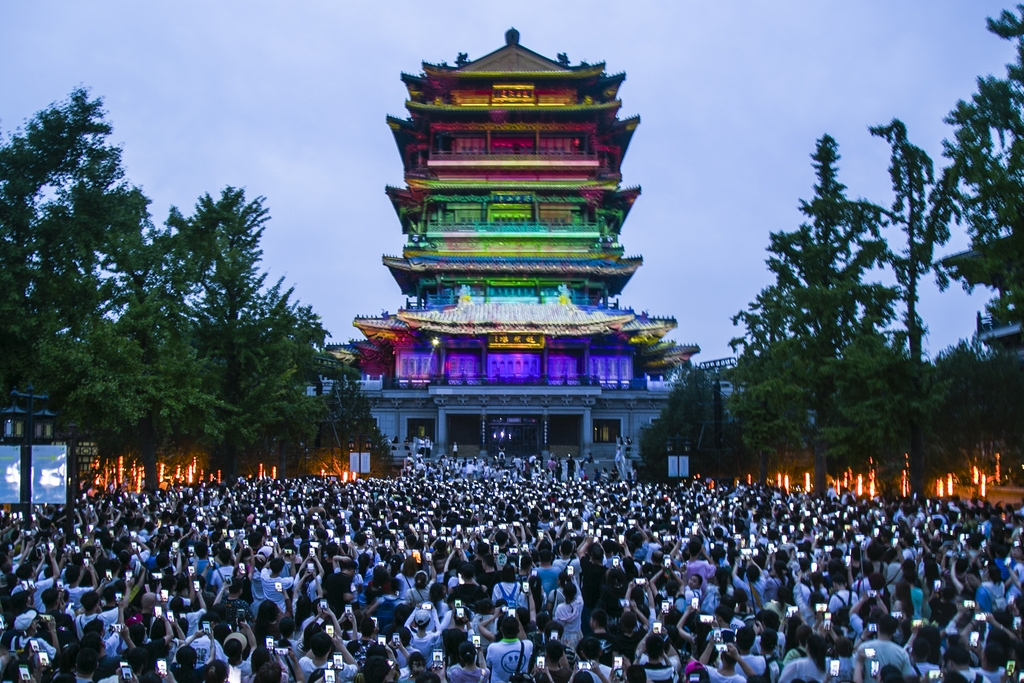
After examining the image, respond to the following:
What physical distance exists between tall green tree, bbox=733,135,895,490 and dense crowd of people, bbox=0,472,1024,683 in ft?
36.3

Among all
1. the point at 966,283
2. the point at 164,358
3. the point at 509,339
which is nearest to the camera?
the point at 966,283

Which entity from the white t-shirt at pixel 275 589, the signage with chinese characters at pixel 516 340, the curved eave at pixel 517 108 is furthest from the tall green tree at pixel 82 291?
the curved eave at pixel 517 108

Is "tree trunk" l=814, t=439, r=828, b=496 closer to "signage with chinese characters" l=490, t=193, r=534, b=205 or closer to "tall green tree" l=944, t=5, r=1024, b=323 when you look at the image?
"tall green tree" l=944, t=5, r=1024, b=323

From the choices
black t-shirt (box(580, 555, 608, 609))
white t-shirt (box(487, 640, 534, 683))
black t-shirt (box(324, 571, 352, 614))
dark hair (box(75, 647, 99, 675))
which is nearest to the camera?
dark hair (box(75, 647, 99, 675))

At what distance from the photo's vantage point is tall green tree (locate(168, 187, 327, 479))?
33.6 meters

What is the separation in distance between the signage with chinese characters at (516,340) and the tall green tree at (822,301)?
74.8 feet

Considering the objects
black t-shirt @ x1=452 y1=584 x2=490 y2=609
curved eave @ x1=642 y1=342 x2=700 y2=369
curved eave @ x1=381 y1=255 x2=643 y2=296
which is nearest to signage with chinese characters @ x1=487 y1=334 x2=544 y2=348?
curved eave @ x1=381 y1=255 x2=643 y2=296

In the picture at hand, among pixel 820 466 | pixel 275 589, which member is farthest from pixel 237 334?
pixel 275 589

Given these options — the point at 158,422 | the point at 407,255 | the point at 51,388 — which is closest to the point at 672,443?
the point at 158,422

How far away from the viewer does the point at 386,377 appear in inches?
2153

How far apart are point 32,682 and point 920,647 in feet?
23.4

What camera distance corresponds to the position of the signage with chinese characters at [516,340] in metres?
53.8

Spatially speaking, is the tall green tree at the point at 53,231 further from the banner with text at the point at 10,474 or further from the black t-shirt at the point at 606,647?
the black t-shirt at the point at 606,647

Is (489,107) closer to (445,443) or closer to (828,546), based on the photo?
(445,443)
